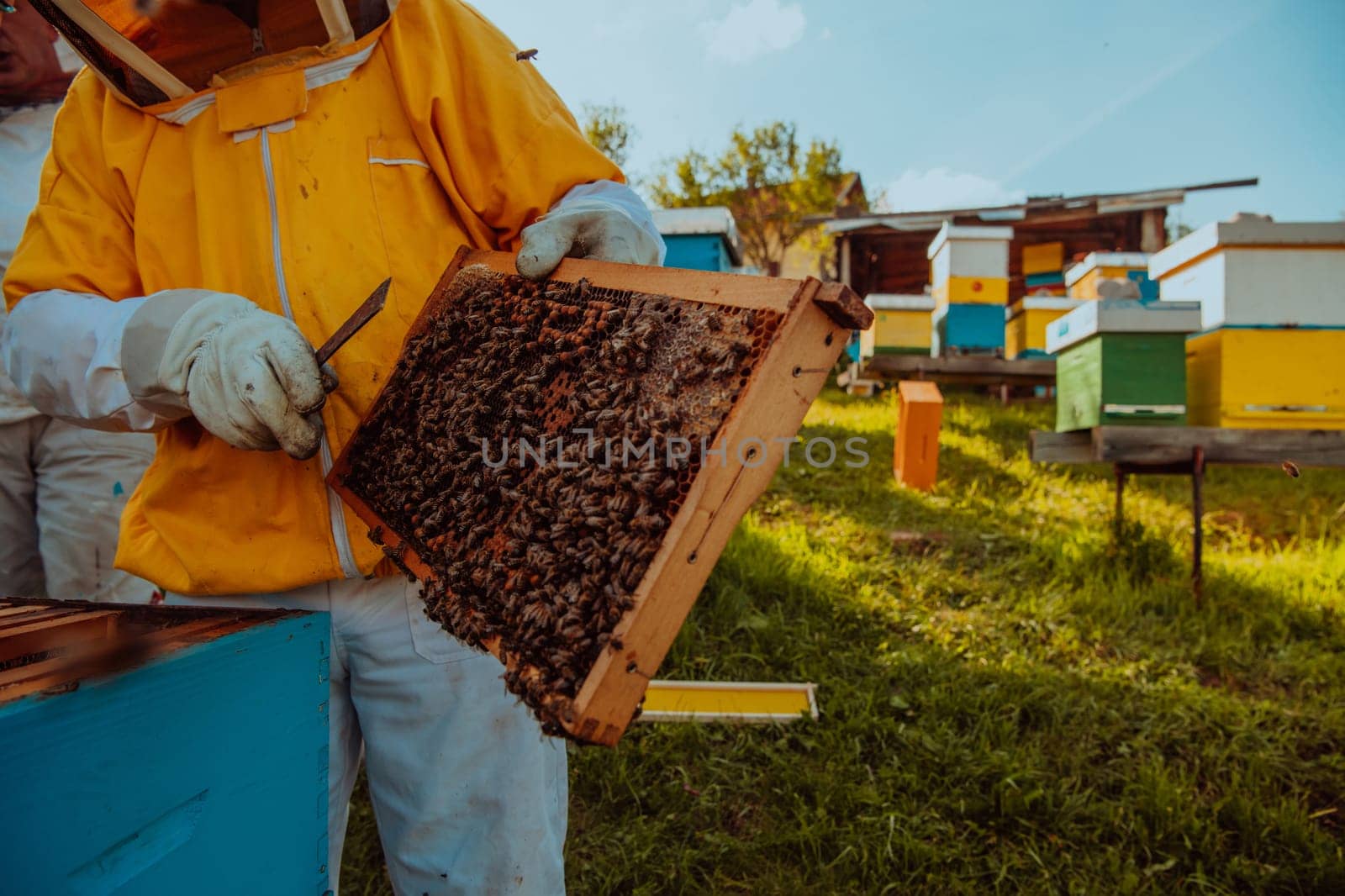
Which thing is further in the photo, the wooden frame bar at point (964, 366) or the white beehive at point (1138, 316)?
the wooden frame bar at point (964, 366)

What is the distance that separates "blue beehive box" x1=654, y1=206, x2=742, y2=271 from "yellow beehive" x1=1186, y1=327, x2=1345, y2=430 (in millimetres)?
3099

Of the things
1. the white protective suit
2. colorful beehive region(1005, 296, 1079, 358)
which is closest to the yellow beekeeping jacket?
the white protective suit

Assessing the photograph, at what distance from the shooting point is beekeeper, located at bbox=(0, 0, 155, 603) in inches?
115

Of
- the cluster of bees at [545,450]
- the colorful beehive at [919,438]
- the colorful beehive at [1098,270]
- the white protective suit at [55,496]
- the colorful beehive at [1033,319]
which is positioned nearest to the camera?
the cluster of bees at [545,450]

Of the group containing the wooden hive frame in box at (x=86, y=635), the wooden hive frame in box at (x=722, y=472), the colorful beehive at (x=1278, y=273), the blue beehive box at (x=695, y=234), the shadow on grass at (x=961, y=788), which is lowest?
the shadow on grass at (x=961, y=788)

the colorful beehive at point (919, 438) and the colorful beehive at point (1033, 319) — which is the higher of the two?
the colorful beehive at point (1033, 319)

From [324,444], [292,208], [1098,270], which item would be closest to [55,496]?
[324,444]

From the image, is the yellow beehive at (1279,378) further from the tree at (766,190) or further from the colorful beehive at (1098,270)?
the tree at (766,190)

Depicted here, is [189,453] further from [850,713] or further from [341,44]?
[850,713]

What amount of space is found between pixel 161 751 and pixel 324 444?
0.81 m

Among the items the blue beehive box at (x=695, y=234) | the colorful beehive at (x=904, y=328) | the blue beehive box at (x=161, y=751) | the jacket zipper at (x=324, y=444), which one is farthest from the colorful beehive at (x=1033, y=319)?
the blue beehive box at (x=161, y=751)

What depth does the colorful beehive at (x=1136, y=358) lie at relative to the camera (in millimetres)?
4293

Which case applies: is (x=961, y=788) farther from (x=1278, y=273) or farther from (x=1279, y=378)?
(x=1278, y=273)

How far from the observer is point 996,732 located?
10.6ft
